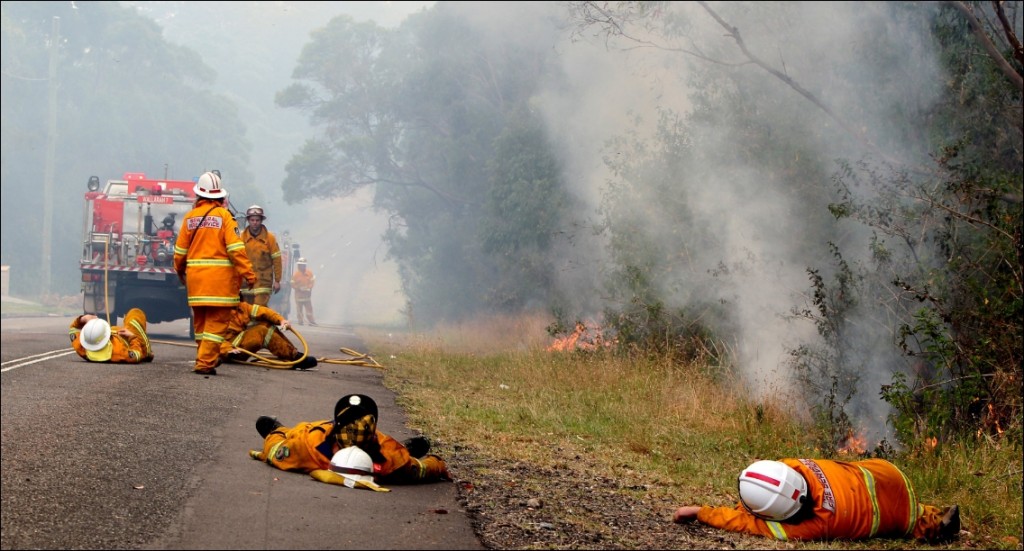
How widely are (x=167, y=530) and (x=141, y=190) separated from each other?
1638cm

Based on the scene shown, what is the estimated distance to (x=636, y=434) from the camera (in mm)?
8984

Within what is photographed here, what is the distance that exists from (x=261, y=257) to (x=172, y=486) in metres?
9.38

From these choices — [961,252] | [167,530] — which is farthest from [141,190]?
[167,530]

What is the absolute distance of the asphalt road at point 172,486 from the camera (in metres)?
4.81

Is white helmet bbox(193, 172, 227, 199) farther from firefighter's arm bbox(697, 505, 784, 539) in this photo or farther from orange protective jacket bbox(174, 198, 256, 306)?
firefighter's arm bbox(697, 505, 784, 539)

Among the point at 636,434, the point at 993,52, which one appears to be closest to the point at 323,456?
the point at 636,434

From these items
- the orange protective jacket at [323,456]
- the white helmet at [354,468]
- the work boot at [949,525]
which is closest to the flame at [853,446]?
the work boot at [949,525]

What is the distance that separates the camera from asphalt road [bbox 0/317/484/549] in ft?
15.8

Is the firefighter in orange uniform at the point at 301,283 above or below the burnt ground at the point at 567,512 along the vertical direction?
above

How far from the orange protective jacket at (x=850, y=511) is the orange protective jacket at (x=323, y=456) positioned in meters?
1.63

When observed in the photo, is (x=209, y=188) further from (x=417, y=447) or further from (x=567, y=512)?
(x=567, y=512)

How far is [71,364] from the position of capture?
35.9 ft

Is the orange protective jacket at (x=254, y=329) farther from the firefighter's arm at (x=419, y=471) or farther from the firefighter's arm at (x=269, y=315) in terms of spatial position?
the firefighter's arm at (x=419, y=471)

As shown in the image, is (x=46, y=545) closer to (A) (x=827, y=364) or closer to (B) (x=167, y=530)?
(B) (x=167, y=530)
